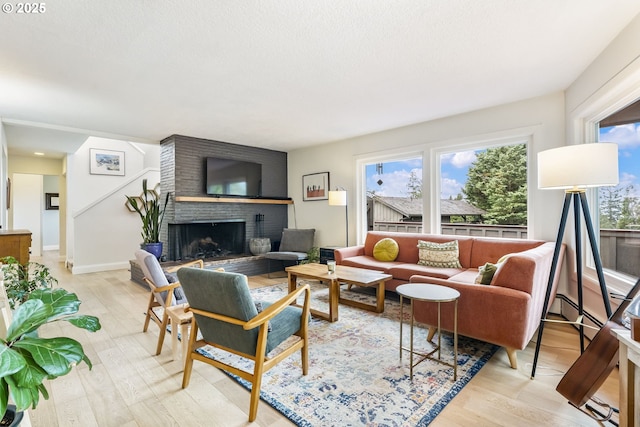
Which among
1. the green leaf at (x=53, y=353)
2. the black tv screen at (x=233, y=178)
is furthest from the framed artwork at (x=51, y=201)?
the green leaf at (x=53, y=353)

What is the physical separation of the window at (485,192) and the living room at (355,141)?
164 mm

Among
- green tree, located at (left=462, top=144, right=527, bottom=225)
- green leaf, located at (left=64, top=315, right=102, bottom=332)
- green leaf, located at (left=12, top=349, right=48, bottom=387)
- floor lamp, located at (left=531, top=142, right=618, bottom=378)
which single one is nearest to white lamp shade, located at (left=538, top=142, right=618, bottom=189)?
floor lamp, located at (left=531, top=142, right=618, bottom=378)

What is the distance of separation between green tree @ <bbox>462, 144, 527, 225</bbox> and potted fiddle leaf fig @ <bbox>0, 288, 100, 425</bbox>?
440cm

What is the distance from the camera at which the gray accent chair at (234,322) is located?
177cm

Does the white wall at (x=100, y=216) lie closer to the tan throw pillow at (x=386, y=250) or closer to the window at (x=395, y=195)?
the window at (x=395, y=195)

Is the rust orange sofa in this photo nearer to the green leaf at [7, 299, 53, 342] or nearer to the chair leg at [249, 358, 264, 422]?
the chair leg at [249, 358, 264, 422]

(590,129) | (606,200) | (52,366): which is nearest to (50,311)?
(52,366)

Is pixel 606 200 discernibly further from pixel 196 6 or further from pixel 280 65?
pixel 196 6

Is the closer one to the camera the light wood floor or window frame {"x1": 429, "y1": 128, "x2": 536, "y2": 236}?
the light wood floor

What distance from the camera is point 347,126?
186 inches

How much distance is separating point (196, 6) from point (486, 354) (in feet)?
10.8

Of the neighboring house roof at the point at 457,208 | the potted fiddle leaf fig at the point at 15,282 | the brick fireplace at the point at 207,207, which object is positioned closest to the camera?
the potted fiddle leaf fig at the point at 15,282

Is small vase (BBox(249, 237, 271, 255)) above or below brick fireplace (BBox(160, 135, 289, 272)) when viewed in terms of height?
Result: below

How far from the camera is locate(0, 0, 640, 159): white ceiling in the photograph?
6.47ft
